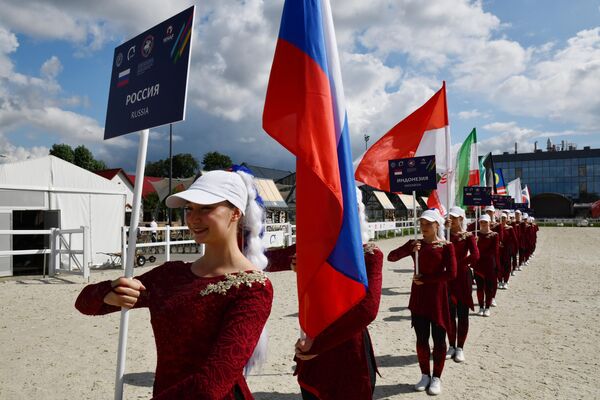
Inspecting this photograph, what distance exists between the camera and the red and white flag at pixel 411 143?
261 inches

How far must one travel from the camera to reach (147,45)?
101 inches

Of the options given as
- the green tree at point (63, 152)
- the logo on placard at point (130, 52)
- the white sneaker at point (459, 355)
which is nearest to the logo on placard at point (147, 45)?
the logo on placard at point (130, 52)

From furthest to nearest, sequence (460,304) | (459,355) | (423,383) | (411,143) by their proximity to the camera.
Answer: (411,143) → (460,304) → (459,355) → (423,383)

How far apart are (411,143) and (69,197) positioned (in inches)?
477

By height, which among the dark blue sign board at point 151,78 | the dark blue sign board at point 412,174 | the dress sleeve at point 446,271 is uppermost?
the dark blue sign board at point 151,78

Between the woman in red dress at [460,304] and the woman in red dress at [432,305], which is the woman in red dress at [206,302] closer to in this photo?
the woman in red dress at [432,305]

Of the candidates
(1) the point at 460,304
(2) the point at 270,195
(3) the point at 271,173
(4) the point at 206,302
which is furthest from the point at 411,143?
(3) the point at 271,173

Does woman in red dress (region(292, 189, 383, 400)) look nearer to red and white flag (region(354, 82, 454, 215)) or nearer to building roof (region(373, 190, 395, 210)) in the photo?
red and white flag (region(354, 82, 454, 215))

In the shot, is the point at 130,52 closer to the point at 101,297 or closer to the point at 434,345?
the point at 101,297

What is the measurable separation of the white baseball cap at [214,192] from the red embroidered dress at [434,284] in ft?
11.4

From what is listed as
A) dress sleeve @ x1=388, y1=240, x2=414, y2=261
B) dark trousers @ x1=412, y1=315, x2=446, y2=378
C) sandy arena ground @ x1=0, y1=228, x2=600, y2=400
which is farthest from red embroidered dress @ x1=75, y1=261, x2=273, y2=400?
dress sleeve @ x1=388, y1=240, x2=414, y2=261

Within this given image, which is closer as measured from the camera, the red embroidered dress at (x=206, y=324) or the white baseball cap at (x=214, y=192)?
the red embroidered dress at (x=206, y=324)

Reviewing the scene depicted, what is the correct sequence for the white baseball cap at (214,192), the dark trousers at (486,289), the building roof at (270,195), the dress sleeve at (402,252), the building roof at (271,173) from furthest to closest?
the building roof at (271,173) < the building roof at (270,195) < the dark trousers at (486,289) < the dress sleeve at (402,252) < the white baseball cap at (214,192)

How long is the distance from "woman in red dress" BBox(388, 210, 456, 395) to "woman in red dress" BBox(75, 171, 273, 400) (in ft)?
11.2
